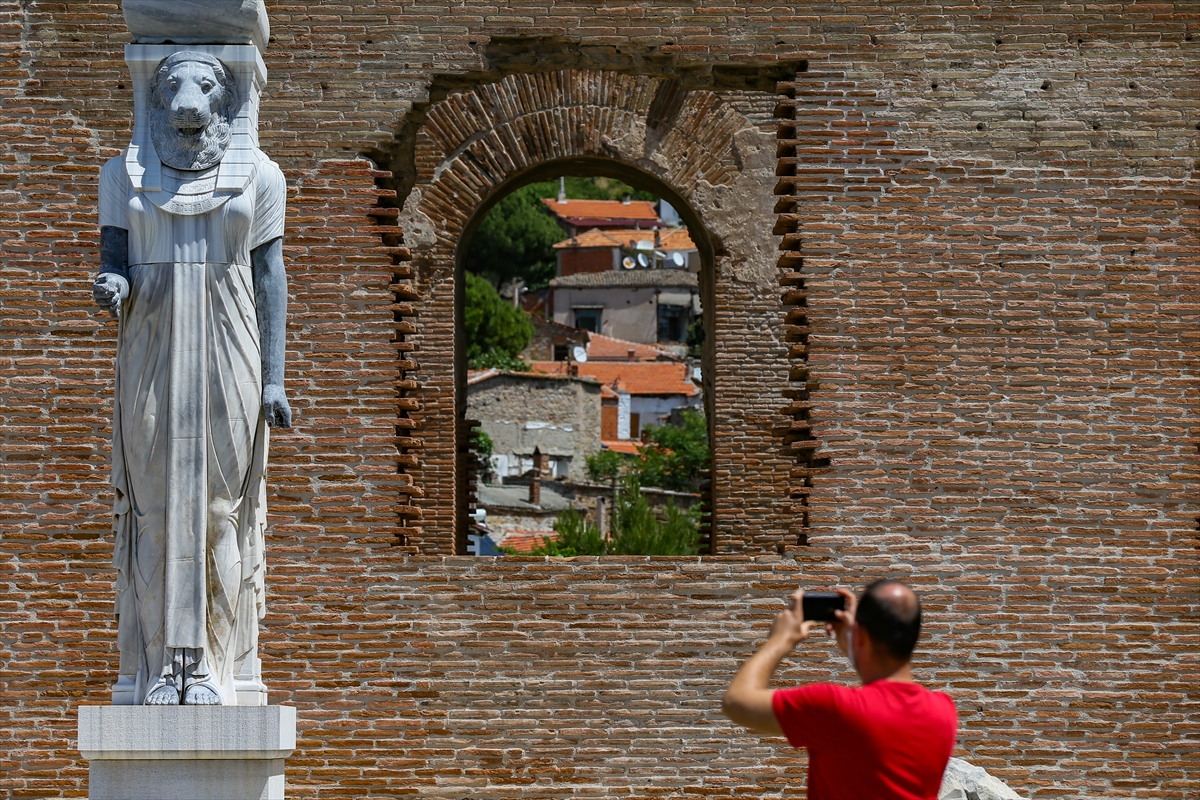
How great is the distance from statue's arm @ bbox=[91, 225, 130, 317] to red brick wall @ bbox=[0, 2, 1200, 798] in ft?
12.3

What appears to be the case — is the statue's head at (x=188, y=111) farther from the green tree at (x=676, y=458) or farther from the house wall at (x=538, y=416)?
the house wall at (x=538, y=416)

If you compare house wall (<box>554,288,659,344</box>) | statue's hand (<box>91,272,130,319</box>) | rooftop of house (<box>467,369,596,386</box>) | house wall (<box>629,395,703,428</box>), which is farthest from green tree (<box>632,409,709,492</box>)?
statue's hand (<box>91,272,130,319</box>)

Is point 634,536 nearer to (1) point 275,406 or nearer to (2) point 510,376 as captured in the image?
(1) point 275,406

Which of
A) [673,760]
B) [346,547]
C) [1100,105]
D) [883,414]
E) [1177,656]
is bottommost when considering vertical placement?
[673,760]

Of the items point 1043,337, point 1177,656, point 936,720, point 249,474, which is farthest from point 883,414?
point 936,720

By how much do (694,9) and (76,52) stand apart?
365 cm

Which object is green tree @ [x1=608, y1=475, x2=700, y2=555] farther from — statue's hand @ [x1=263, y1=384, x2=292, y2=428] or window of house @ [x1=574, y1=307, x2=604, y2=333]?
window of house @ [x1=574, y1=307, x2=604, y2=333]

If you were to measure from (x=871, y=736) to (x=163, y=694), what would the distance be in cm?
276

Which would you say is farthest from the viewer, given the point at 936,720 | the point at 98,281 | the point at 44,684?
the point at 44,684

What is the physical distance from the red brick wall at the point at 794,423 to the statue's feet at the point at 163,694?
386 cm

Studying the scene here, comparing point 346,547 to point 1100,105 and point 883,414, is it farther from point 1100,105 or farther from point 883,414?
point 1100,105

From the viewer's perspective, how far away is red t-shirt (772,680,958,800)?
12.4 feet

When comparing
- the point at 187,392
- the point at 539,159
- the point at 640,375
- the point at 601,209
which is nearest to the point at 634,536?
the point at 539,159

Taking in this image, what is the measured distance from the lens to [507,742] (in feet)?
30.8
